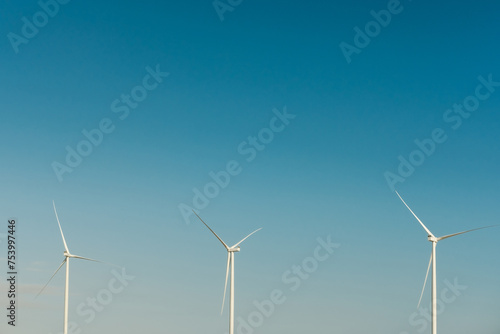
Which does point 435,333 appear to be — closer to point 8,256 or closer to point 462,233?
point 462,233

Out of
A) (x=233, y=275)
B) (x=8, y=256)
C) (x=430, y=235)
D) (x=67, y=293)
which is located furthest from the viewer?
(x=67, y=293)

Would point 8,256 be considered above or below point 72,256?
below

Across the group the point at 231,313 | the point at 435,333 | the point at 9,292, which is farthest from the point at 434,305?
the point at 9,292

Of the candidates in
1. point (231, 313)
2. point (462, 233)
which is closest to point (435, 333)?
point (462, 233)

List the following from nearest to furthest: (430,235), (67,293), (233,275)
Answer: (430,235) < (233,275) < (67,293)

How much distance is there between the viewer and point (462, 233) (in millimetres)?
76812

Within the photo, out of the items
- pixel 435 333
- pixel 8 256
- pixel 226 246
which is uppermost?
pixel 226 246

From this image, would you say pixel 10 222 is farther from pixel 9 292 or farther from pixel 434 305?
pixel 434 305

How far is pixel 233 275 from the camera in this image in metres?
86.8

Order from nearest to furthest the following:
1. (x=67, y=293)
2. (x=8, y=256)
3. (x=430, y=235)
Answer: (x=8, y=256), (x=430, y=235), (x=67, y=293)

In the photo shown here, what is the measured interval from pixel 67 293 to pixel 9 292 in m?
18.8

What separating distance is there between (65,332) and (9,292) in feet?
65.7

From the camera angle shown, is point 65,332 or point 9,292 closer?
point 9,292

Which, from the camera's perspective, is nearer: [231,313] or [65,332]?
[231,313]
